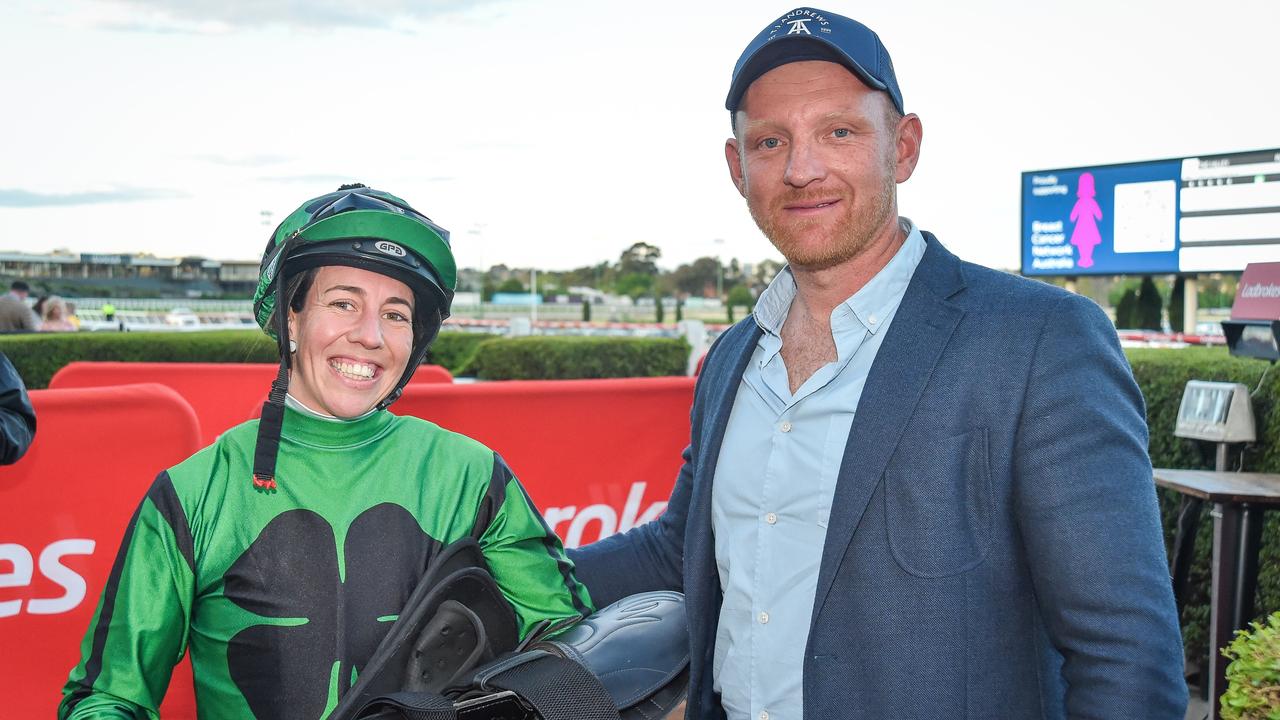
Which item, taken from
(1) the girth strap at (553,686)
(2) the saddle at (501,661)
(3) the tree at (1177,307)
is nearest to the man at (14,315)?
(2) the saddle at (501,661)

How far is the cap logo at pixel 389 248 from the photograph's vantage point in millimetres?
1927

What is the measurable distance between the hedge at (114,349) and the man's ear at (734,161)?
35.5 ft

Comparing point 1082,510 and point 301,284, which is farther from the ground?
point 301,284

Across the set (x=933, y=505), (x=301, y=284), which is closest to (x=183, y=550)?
(x=301, y=284)

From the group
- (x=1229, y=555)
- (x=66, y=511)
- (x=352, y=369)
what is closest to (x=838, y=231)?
(x=352, y=369)

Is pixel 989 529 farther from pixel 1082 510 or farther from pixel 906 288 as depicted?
pixel 906 288

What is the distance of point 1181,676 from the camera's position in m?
1.54

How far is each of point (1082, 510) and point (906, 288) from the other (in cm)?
56

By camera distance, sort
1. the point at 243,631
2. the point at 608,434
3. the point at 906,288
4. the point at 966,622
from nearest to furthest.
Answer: the point at 966,622
the point at 243,631
the point at 906,288
the point at 608,434

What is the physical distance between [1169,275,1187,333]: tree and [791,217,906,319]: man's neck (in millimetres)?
22888

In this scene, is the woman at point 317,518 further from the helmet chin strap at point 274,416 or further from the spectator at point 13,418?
the spectator at point 13,418

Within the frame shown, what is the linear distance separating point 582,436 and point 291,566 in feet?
8.77

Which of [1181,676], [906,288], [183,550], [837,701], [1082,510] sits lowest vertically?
[837,701]

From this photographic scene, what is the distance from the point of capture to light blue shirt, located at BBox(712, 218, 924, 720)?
1811 millimetres
